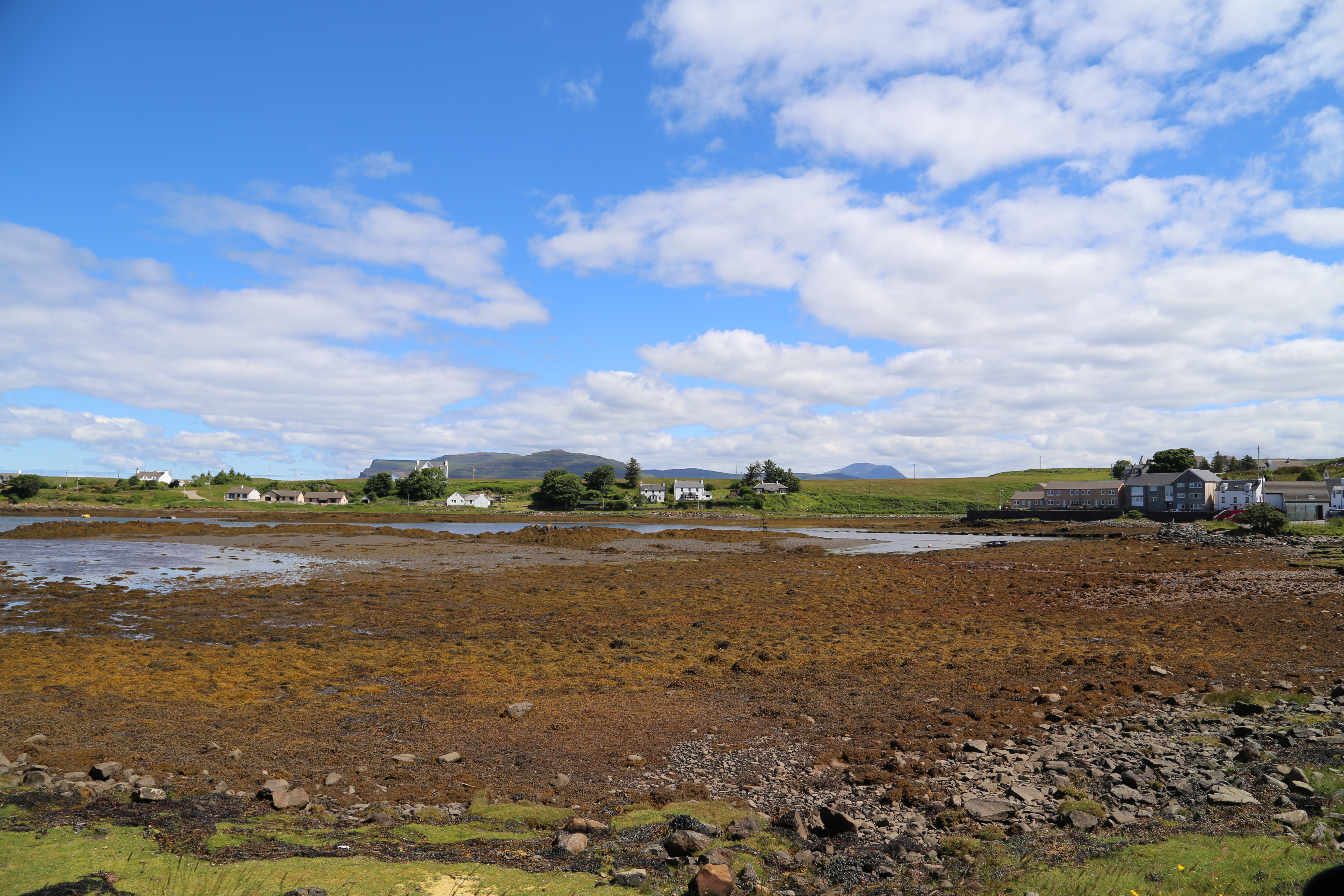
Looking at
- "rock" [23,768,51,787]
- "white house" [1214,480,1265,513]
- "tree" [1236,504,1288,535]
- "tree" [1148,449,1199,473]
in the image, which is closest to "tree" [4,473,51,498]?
"rock" [23,768,51,787]

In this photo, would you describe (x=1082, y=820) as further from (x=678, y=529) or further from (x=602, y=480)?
(x=602, y=480)

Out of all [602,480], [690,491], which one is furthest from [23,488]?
[690,491]

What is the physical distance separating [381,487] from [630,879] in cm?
15844

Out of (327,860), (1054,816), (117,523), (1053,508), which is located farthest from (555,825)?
(1053,508)

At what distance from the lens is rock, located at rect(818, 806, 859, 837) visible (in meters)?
7.29

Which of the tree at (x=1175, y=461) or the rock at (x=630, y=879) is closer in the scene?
the rock at (x=630, y=879)

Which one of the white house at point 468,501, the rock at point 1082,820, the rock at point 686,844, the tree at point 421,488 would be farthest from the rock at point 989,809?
the tree at point 421,488

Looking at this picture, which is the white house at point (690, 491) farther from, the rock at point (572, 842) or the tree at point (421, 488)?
the rock at point (572, 842)

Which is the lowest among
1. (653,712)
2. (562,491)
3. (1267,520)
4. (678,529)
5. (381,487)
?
(678,529)

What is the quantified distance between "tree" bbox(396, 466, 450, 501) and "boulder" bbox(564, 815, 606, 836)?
147446 mm

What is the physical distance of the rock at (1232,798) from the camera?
746 cm

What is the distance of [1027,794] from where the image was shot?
26.3 feet

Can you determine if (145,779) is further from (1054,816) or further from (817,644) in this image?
(817,644)

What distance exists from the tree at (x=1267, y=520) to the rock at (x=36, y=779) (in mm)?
72829
